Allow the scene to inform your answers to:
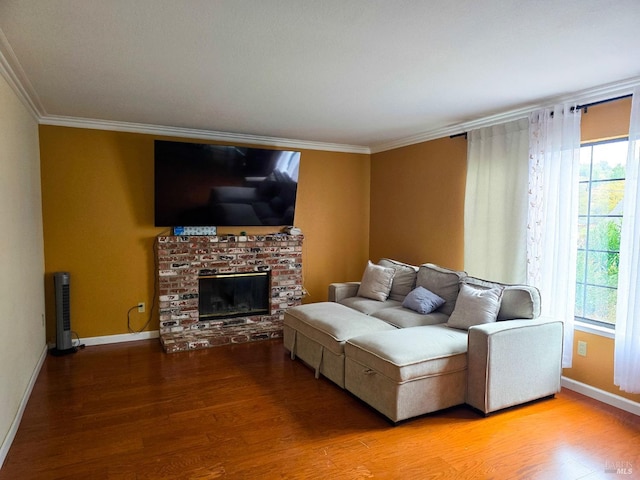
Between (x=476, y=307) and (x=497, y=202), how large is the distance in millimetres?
1185

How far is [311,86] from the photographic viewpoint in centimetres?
322

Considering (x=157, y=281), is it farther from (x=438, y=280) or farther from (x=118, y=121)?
(x=438, y=280)

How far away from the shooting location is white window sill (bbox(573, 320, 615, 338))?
10.9ft

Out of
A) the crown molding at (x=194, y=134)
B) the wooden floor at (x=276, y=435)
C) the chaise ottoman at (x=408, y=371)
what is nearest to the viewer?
the wooden floor at (x=276, y=435)

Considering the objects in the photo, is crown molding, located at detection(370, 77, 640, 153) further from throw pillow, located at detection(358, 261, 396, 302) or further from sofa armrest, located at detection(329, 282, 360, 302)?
sofa armrest, located at detection(329, 282, 360, 302)

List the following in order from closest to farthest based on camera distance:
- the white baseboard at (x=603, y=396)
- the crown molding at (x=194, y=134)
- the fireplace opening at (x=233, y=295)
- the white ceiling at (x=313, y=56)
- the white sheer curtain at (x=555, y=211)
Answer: the white ceiling at (x=313, y=56), the white baseboard at (x=603, y=396), the white sheer curtain at (x=555, y=211), the crown molding at (x=194, y=134), the fireplace opening at (x=233, y=295)

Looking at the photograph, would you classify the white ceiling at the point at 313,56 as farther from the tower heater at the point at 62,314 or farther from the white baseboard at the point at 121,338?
the white baseboard at the point at 121,338

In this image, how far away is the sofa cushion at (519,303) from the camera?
11.1 feet

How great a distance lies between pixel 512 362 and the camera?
3123mm

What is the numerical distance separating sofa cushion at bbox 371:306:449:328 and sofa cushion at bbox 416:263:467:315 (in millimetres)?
124

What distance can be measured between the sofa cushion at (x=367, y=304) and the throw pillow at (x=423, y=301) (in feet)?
0.92

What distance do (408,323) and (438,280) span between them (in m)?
0.67

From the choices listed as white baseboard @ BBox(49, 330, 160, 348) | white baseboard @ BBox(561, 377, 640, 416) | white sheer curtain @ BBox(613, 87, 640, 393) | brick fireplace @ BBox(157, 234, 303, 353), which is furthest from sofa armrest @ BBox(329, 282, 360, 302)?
white sheer curtain @ BBox(613, 87, 640, 393)

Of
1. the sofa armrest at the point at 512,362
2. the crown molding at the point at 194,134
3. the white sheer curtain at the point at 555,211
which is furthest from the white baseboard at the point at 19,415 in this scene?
the white sheer curtain at the point at 555,211
